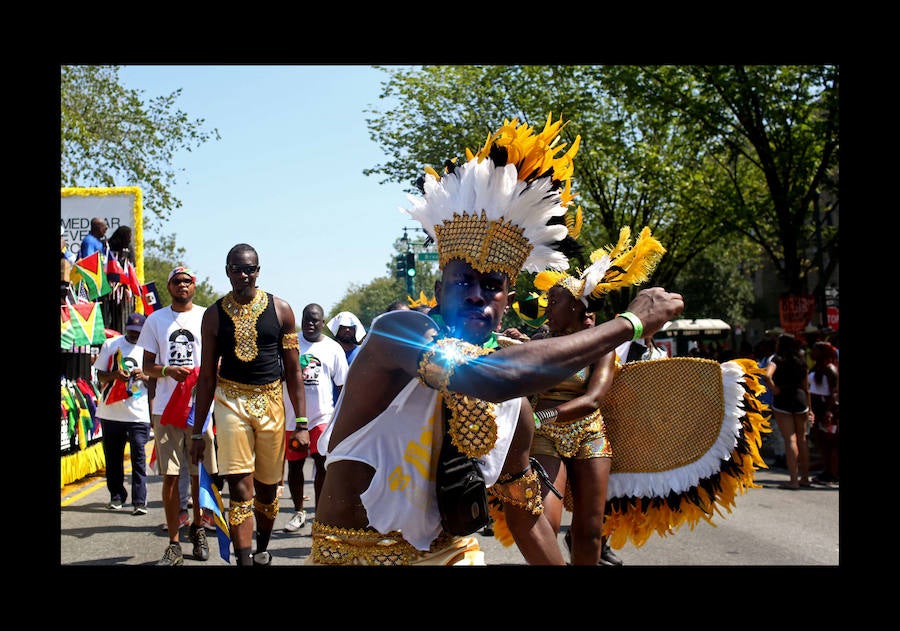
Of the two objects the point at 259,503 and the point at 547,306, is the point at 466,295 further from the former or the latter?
the point at 259,503

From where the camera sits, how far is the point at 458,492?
2.42 meters

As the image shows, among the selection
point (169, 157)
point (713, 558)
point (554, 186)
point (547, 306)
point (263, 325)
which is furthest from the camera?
point (169, 157)

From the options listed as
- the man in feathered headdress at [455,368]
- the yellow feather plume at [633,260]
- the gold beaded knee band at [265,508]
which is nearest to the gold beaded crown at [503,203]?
the man in feathered headdress at [455,368]

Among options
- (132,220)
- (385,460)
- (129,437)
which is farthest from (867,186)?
(132,220)

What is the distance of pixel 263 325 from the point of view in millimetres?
5484

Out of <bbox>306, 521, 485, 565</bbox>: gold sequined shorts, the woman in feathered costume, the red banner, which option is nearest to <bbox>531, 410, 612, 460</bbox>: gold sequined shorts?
the woman in feathered costume

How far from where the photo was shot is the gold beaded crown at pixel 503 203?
2615 millimetres

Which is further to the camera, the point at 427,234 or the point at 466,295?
the point at 427,234

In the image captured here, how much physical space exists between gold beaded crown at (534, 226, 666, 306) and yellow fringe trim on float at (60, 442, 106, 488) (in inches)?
272

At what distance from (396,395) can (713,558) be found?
4759mm

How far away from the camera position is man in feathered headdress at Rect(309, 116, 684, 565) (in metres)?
2.30

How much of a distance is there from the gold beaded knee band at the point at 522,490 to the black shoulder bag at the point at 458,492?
43cm

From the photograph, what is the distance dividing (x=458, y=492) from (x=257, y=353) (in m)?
3.27

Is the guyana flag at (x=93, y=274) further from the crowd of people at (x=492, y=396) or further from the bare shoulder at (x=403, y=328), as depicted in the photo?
the bare shoulder at (x=403, y=328)
